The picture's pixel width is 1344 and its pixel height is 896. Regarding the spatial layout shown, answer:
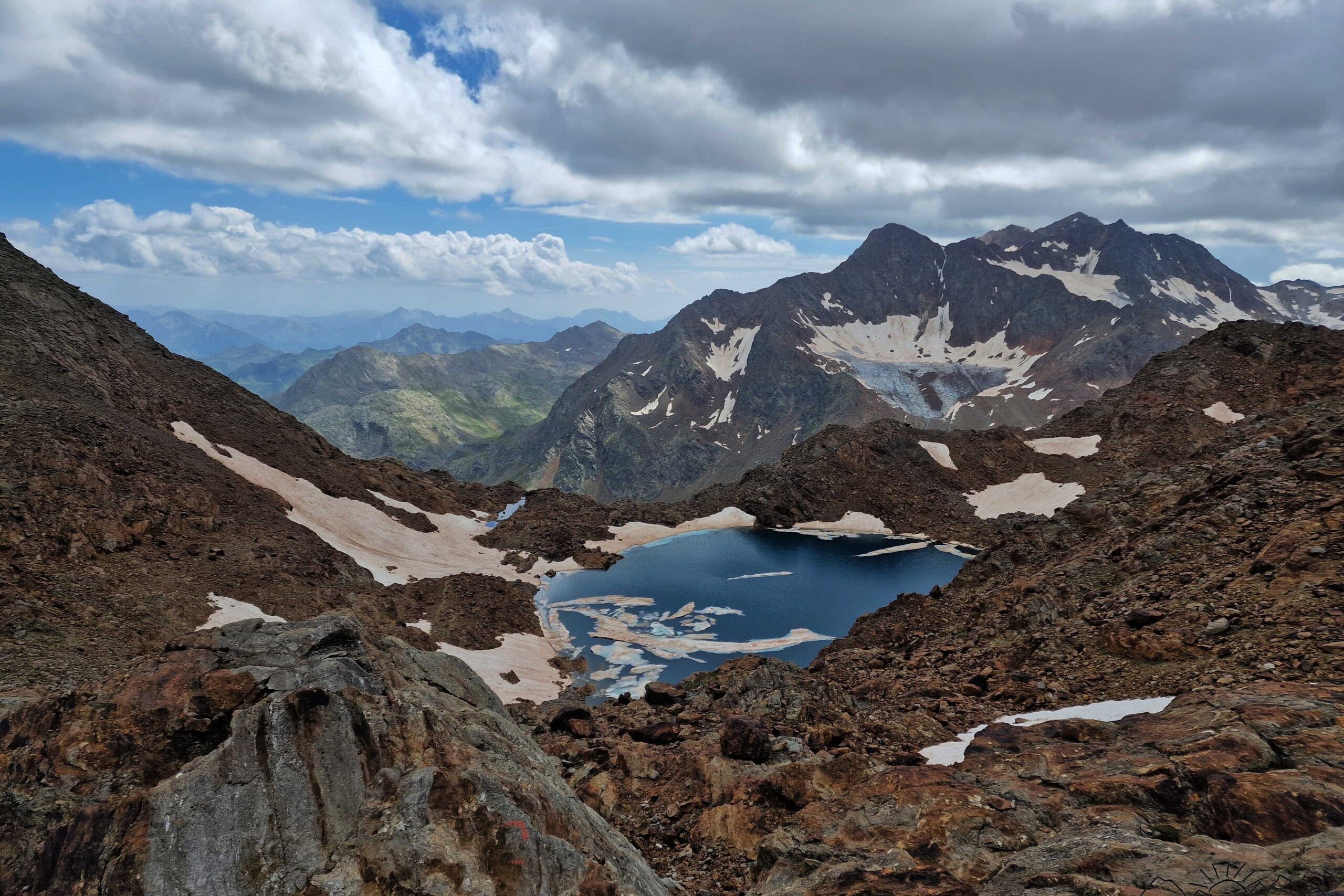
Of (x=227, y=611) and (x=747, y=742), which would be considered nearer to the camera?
(x=747, y=742)

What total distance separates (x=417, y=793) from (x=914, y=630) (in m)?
29.5

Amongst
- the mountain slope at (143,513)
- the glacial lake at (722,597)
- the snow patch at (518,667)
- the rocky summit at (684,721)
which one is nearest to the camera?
the rocky summit at (684,721)

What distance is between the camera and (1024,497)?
10188 cm

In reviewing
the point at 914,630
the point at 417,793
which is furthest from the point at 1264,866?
the point at 914,630

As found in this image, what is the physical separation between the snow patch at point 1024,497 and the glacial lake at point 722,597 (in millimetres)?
12504

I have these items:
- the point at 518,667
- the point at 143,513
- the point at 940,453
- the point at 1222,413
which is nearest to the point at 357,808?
the point at 143,513

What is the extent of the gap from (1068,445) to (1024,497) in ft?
46.2

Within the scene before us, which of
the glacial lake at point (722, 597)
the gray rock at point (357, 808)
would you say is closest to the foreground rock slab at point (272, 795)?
the gray rock at point (357, 808)

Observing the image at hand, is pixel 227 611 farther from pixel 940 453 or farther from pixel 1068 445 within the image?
pixel 1068 445

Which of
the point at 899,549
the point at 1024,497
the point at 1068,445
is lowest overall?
the point at 899,549

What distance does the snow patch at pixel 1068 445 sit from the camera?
104m

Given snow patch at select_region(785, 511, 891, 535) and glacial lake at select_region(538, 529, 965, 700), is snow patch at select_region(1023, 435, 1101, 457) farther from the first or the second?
snow patch at select_region(785, 511, 891, 535)

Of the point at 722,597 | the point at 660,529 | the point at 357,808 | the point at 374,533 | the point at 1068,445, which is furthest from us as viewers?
the point at 1068,445

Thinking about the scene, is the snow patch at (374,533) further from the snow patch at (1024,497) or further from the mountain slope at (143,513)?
the snow patch at (1024,497)
